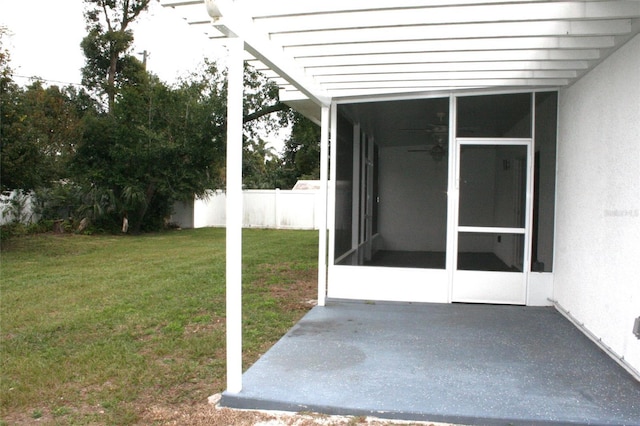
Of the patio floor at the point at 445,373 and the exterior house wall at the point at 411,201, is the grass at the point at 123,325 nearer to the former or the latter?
the patio floor at the point at 445,373

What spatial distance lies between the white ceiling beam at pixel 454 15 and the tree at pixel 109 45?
61.5 feet

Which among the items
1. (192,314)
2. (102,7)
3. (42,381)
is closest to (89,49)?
(102,7)

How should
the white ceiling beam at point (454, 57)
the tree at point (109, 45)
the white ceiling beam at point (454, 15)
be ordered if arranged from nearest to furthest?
the white ceiling beam at point (454, 15), the white ceiling beam at point (454, 57), the tree at point (109, 45)

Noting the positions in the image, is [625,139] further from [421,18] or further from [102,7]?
[102,7]

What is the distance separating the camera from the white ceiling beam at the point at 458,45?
13.6 ft

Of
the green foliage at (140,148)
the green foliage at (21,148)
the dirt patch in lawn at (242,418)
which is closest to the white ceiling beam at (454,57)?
the dirt patch in lawn at (242,418)

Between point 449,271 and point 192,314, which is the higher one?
point 449,271

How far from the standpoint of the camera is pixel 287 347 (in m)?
4.56

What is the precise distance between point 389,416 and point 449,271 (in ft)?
11.4

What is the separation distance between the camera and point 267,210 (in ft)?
67.1

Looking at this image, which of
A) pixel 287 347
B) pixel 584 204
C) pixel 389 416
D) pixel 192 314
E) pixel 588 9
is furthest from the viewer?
pixel 192 314

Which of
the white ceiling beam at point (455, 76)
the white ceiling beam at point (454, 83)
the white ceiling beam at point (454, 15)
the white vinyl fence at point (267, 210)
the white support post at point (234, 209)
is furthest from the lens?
the white vinyl fence at point (267, 210)

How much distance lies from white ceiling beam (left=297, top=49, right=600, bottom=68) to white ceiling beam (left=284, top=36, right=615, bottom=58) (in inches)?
7.7

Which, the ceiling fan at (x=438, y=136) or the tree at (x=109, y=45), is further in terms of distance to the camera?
the tree at (x=109, y=45)
